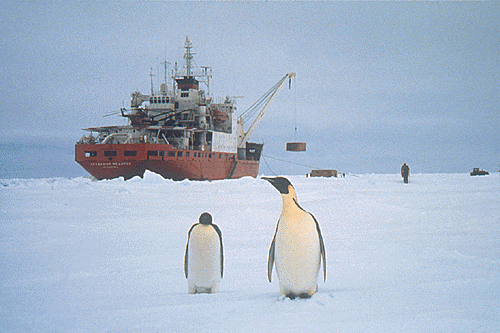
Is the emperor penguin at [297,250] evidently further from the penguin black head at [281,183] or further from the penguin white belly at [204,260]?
the penguin white belly at [204,260]

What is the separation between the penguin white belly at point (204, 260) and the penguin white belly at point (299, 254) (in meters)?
0.75

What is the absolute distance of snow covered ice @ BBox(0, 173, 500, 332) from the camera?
221 cm

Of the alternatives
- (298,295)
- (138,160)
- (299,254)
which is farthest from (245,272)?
(138,160)

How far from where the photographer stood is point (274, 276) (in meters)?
3.77

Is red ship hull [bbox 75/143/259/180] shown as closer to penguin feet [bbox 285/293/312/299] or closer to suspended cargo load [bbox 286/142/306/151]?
suspended cargo load [bbox 286/142/306/151]

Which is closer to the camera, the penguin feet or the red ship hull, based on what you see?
the penguin feet

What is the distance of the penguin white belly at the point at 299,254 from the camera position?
253 centimetres

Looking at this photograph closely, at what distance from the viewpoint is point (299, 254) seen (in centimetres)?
254

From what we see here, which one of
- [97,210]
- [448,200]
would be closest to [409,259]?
[448,200]

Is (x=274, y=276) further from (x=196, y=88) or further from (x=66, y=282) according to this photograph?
(x=196, y=88)

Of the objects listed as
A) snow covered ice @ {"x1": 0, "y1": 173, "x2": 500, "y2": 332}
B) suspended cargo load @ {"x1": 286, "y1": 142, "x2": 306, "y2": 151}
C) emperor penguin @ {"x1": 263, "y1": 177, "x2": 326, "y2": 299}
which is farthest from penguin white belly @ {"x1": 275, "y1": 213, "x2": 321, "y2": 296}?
suspended cargo load @ {"x1": 286, "y1": 142, "x2": 306, "y2": 151}

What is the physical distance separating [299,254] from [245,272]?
150cm

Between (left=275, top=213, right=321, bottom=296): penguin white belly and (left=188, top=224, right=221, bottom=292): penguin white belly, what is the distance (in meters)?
0.75

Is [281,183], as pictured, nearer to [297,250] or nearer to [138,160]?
[297,250]
